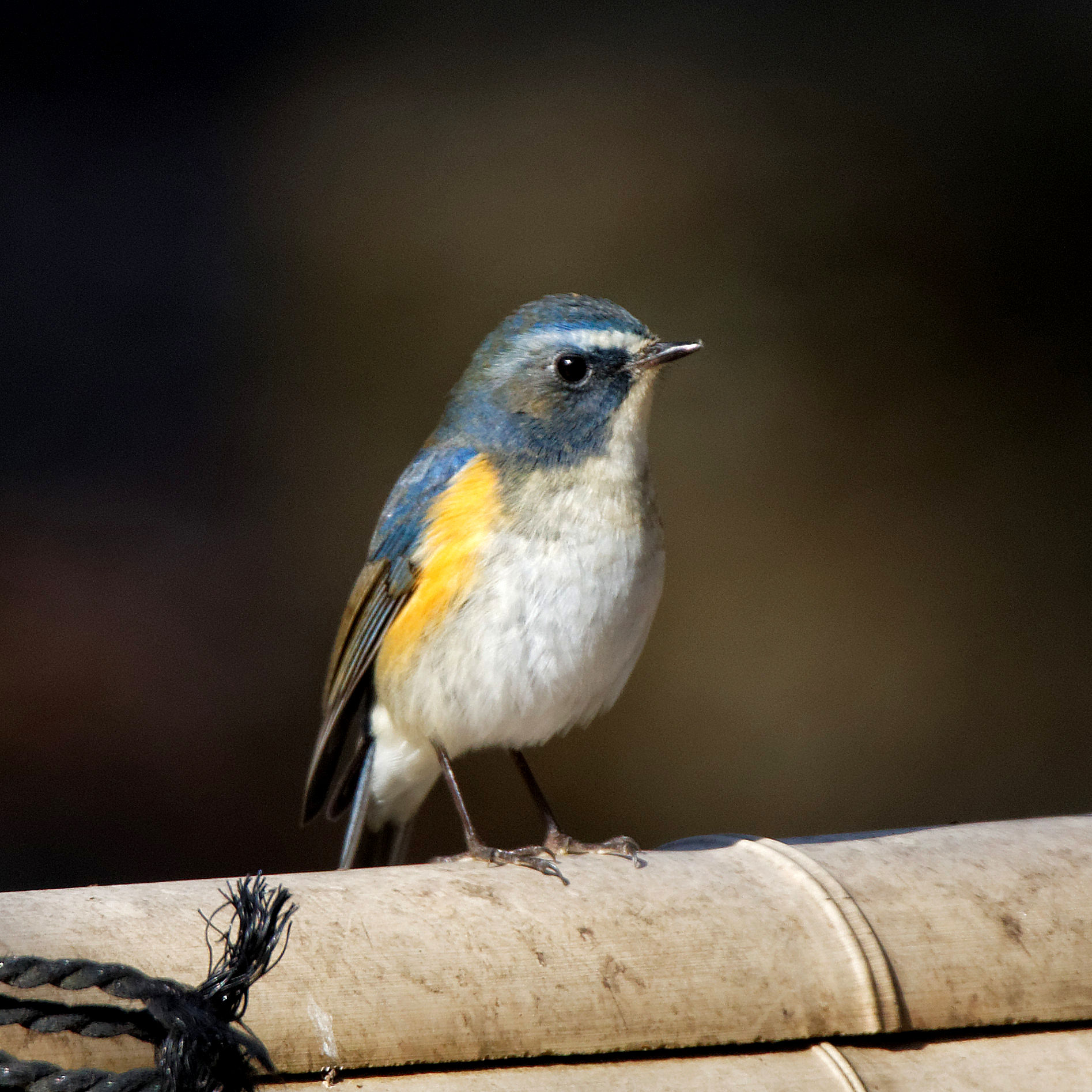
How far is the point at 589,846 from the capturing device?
246 cm

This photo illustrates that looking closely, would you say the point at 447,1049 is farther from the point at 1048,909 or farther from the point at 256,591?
the point at 256,591

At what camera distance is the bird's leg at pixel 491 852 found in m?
2.03

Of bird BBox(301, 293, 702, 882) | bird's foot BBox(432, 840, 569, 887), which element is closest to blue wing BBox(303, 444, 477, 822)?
bird BBox(301, 293, 702, 882)

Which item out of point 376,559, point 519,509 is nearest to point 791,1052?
point 519,509

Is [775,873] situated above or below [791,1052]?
above

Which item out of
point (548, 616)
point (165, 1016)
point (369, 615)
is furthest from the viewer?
point (369, 615)

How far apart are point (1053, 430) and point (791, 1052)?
3.51 meters

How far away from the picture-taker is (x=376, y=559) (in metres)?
2.78

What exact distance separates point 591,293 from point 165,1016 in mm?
3566

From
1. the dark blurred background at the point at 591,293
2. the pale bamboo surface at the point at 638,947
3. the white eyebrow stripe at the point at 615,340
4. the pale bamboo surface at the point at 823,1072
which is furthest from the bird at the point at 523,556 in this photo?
the dark blurred background at the point at 591,293

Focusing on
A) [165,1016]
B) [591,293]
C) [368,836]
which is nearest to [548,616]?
[368,836]

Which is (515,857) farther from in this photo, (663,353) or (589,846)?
(663,353)

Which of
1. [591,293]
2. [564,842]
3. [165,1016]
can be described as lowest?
[564,842]

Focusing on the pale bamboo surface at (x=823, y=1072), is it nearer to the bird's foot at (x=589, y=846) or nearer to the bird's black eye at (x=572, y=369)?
the bird's foot at (x=589, y=846)
